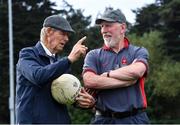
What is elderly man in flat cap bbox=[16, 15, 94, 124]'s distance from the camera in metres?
5.16

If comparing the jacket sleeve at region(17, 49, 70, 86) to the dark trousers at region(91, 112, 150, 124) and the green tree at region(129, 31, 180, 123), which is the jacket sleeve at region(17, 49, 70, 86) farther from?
the green tree at region(129, 31, 180, 123)

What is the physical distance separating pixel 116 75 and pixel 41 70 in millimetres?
698

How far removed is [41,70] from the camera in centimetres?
509

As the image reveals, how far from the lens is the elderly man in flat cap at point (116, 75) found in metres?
5.28

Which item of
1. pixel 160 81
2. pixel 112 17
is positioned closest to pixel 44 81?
pixel 112 17

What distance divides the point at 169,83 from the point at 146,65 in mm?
34075

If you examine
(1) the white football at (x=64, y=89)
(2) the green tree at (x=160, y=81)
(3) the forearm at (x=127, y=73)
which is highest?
(3) the forearm at (x=127, y=73)

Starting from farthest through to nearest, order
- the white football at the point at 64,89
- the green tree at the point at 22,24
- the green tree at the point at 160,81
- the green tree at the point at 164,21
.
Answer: the green tree at the point at 164,21, the green tree at the point at 22,24, the green tree at the point at 160,81, the white football at the point at 64,89

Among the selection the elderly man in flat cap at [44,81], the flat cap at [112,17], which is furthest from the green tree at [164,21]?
the elderly man in flat cap at [44,81]

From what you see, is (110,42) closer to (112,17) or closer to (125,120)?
(112,17)

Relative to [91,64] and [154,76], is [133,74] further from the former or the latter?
[154,76]

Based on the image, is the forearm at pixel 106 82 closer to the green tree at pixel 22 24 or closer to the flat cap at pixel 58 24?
the flat cap at pixel 58 24

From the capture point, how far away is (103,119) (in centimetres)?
536

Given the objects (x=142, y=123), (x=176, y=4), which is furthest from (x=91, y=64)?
(x=176, y=4)
